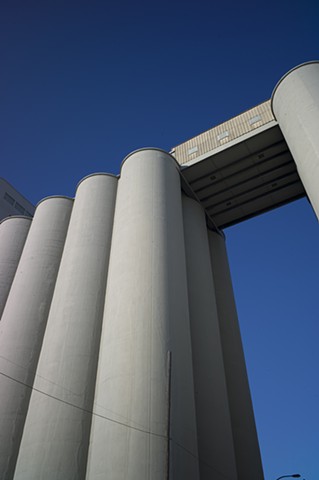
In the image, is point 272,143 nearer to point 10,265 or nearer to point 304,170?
point 304,170

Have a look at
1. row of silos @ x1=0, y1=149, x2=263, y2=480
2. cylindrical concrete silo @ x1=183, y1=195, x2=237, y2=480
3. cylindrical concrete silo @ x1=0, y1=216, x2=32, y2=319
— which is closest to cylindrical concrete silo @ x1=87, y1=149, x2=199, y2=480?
row of silos @ x1=0, y1=149, x2=263, y2=480

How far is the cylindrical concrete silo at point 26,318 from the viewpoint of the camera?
45.7 feet

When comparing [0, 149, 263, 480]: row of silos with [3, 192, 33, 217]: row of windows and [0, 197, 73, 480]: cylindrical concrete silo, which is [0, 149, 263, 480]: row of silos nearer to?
[0, 197, 73, 480]: cylindrical concrete silo

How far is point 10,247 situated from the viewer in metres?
22.6

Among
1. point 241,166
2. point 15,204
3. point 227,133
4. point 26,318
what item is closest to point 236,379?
point 26,318

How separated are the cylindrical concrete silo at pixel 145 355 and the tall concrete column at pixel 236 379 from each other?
536 centimetres

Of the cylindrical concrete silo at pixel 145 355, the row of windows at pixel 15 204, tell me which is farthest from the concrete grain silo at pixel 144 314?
the row of windows at pixel 15 204

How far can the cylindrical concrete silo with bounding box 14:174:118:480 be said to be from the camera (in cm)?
1193

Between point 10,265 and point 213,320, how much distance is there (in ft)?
41.0

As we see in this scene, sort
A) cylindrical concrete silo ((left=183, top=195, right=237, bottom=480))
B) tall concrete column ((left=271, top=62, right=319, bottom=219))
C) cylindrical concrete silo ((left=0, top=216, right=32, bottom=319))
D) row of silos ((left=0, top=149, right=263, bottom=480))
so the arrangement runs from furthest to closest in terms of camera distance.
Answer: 1. cylindrical concrete silo ((left=0, top=216, right=32, bottom=319))
2. tall concrete column ((left=271, top=62, right=319, bottom=219))
3. cylindrical concrete silo ((left=183, top=195, right=237, bottom=480))
4. row of silos ((left=0, top=149, right=263, bottom=480))

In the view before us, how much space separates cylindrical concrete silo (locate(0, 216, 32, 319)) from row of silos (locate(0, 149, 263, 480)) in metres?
1.92

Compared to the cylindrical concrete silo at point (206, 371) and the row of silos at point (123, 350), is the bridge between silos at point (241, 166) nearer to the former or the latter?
the row of silos at point (123, 350)

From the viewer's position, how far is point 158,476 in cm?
972

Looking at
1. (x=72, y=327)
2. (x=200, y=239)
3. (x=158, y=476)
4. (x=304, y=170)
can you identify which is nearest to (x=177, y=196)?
(x=200, y=239)
